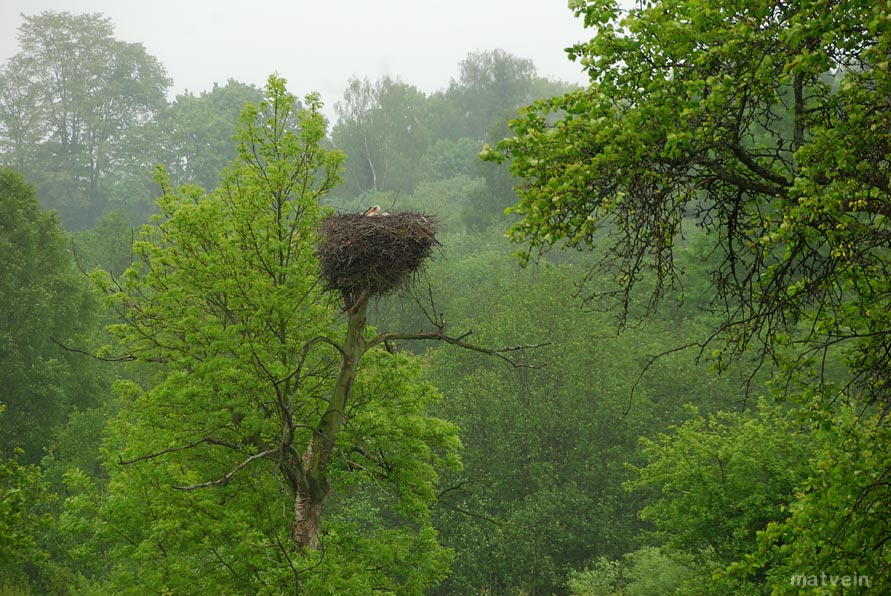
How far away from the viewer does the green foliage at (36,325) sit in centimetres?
2581

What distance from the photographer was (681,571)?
1791 centimetres

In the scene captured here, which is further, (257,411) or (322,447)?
(257,411)

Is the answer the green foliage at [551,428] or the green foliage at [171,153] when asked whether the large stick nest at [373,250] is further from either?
the green foliage at [171,153]

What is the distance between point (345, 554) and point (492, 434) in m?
14.3

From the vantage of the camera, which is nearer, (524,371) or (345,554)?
(345,554)

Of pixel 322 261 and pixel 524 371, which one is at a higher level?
pixel 322 261

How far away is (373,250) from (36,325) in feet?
66.4

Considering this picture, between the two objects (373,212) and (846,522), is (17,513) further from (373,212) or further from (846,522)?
(846,522)

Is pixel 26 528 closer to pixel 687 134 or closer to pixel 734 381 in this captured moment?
pixel 687 134

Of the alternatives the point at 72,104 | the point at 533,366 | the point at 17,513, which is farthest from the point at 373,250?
the point at 72,104

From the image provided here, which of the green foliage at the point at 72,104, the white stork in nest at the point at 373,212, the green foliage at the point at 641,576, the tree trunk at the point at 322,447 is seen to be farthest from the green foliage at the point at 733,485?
the green foliage at the point at 72,104

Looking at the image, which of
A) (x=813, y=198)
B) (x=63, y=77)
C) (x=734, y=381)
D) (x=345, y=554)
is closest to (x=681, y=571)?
(x=345, y=554)

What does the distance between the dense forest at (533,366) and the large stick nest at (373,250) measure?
0.27 metres

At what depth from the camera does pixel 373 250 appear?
36.0 feet
